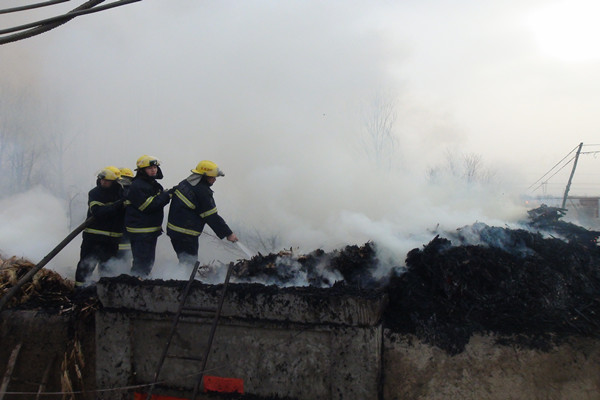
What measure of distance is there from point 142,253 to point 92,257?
0.77 metres

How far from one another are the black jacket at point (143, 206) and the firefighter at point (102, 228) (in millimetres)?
346

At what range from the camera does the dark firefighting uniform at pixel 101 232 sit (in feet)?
15.5

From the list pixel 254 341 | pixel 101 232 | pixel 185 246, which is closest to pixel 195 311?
pixel 254 341

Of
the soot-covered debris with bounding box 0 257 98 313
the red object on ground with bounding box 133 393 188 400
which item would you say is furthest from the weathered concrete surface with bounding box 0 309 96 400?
the red object on ground with bounding box 133 393 188 400

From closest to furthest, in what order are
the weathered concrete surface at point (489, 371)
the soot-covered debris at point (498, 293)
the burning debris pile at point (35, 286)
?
the weathered concrete surface at point (489, 371) → the soot-covered debris at point (498, 293) → the burning debris pile at point (35, 286)

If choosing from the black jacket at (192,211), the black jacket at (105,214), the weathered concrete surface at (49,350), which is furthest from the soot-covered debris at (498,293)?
the black jacket at (105,214)

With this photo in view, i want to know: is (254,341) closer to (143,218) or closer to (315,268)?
(315,268)

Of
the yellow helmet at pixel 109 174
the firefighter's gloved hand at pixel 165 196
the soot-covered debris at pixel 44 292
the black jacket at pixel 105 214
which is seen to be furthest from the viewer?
the yellow helmet at pixel 109 174

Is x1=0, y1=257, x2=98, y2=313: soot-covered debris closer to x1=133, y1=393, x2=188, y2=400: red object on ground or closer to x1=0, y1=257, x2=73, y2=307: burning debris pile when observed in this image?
x1=0, y1=257, x2=73, y2=307: burning debris pile

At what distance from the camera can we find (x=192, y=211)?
15.2 feet

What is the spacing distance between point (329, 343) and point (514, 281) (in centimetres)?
113

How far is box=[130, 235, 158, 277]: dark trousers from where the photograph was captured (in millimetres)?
4410

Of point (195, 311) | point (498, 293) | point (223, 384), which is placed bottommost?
point (223, 384)

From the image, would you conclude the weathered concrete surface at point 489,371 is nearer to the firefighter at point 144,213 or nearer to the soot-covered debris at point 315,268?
the soot-covered debris at point 315,268
